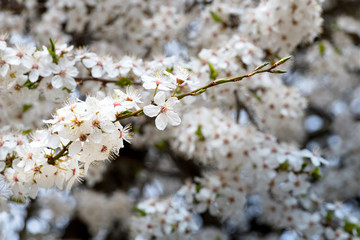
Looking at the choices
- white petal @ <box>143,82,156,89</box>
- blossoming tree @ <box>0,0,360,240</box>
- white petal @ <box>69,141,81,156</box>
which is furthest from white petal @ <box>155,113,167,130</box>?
white petal @ <box>69,141,81,156</box>

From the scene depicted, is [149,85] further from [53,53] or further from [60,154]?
[53,53]

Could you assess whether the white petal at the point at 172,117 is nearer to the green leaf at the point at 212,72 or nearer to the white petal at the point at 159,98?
the white petal at the point at 159,98

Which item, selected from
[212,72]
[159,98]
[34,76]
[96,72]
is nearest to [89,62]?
[96,72]

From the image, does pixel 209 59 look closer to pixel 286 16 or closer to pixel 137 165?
pixel 286 16

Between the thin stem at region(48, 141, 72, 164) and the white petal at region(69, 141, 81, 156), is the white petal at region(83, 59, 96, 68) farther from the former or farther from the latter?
the white petal at region(69, 141, 81, 156)

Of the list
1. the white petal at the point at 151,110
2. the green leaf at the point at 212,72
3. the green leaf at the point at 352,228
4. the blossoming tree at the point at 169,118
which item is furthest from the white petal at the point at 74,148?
the green leaf at the point at 352,228

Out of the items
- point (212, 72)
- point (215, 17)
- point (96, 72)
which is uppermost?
point (96, 72)
